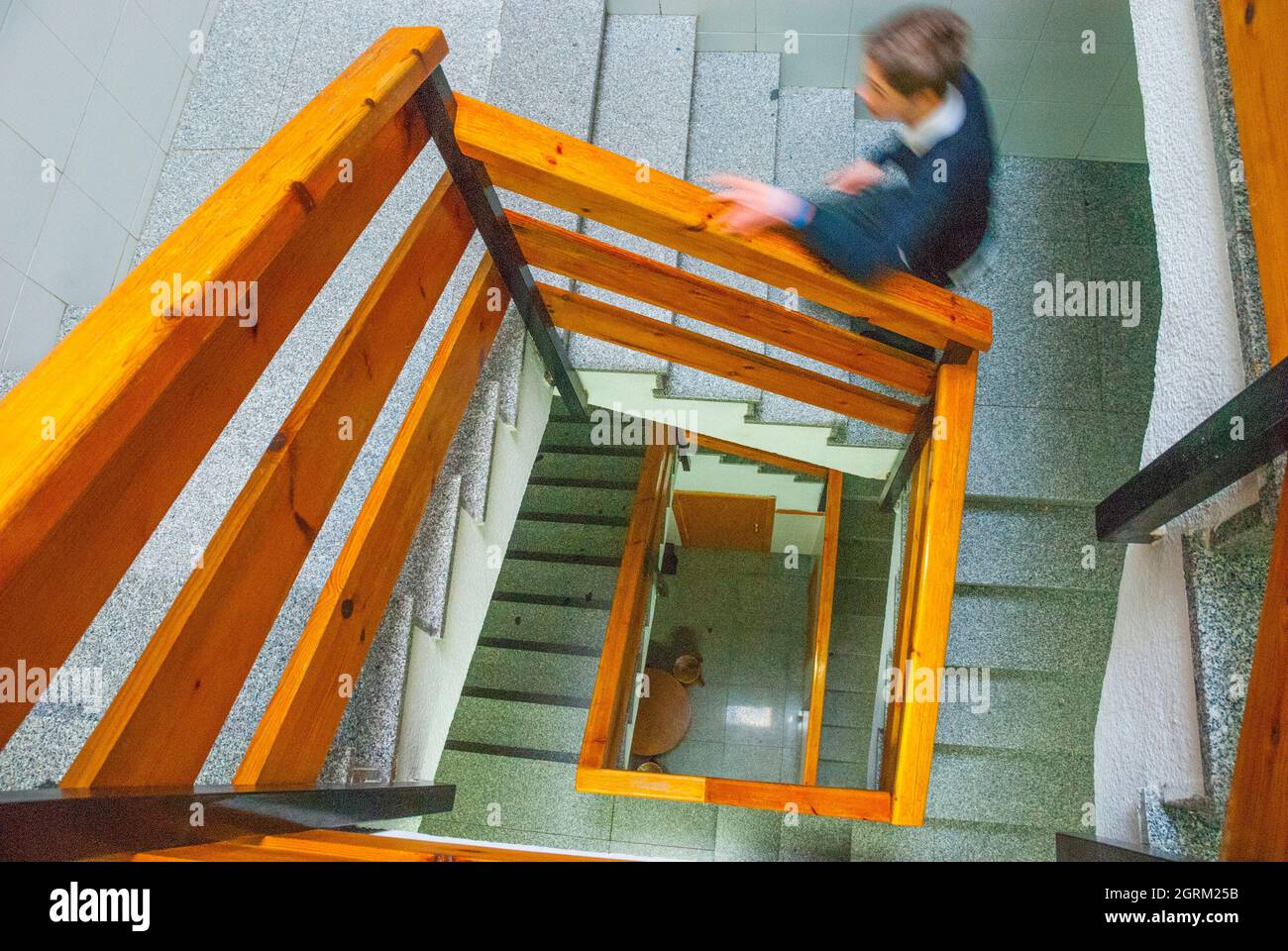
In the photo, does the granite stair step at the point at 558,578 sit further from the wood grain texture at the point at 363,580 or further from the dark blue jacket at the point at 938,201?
the dark blue jacket at the point at 938,201

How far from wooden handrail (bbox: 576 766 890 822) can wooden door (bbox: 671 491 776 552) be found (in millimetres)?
2551

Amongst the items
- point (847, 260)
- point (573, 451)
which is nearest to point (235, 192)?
point (847, 260)

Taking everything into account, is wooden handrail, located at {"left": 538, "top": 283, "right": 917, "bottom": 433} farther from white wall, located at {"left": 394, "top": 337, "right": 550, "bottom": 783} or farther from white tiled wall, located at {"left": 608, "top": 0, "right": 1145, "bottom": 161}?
white tiled wall, located at {"left": 608, "top": 0, "right": 1145, "bottom": 161}

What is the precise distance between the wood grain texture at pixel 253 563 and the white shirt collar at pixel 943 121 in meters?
1.42

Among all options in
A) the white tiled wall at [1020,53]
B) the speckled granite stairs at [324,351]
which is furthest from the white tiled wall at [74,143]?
the white tiled wall at [1020,53]

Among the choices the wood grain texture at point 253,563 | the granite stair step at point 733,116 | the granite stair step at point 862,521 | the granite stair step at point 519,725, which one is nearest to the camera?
the wood grain texture at point 253,563

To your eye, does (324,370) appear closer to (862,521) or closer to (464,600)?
(464,600)

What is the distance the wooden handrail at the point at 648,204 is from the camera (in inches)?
69.0

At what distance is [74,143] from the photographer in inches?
97.7

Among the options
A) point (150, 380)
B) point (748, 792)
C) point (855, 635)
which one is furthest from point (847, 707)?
point (150, 380)

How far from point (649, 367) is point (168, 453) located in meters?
2.05

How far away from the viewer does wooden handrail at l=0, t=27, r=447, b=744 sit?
2.42 feet

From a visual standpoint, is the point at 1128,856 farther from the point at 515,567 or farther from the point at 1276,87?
the point at 515,567

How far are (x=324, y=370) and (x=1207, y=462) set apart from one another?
1.59 metres
